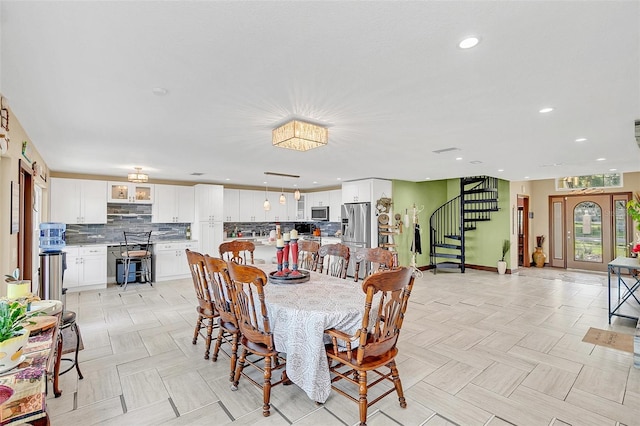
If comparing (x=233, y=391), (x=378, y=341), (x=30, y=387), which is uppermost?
(x=30, y=387)

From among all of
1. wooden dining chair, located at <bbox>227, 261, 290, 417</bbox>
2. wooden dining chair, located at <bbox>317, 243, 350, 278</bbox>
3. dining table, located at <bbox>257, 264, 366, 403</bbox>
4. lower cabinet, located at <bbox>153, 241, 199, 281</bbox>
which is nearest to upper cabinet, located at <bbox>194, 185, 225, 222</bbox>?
lower cabinet, located at <bbox>153, 241, 199, 281</bbox>

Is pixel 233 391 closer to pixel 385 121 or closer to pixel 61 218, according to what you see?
pixel 385 121

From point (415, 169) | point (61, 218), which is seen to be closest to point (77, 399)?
point (61, 218)

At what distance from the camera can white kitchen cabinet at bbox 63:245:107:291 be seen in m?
6.03

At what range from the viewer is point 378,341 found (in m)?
2.13

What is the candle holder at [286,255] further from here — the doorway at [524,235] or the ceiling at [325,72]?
the doorway at [524,235]

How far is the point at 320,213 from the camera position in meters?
9.07

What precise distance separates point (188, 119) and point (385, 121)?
1822 millimetres

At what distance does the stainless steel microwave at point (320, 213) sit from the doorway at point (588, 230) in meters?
6.42

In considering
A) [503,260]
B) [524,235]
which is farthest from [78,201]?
[524,235]

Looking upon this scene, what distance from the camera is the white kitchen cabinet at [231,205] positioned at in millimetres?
8312

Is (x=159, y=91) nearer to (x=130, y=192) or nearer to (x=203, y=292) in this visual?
(x=203, y=292)

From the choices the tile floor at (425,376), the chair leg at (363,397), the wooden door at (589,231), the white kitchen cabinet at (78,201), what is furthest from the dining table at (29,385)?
the wooden door at (589,231)

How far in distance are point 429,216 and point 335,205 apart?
2.64 meters
